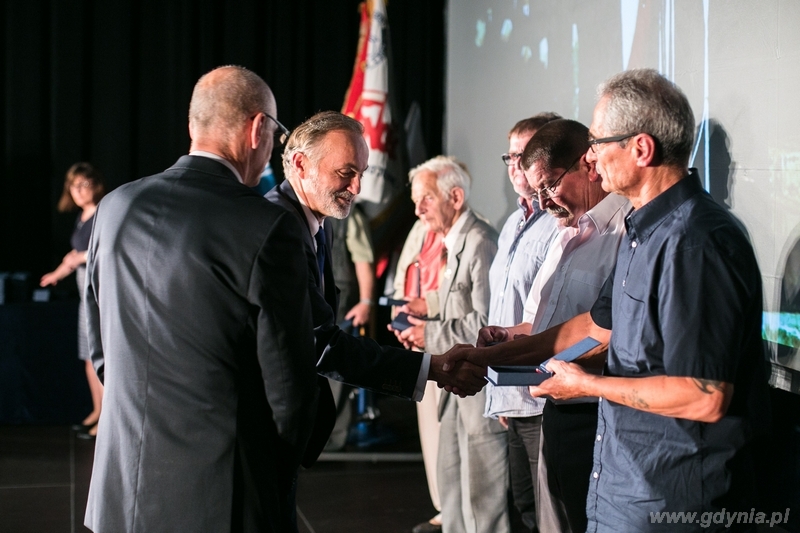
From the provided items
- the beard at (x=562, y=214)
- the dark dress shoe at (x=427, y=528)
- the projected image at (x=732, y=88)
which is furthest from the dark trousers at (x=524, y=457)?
the projected image at (x=732, y=88)

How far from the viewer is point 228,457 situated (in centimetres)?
159

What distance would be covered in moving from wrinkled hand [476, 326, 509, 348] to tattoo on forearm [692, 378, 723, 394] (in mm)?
1088

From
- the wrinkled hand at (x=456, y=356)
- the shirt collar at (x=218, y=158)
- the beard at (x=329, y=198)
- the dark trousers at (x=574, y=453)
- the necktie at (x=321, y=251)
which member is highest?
the shirt collar at (x=218, y=158)

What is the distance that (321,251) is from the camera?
93.5 inches

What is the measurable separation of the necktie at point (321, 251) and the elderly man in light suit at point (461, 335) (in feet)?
2.89

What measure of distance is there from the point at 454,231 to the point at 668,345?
1951 millimetres

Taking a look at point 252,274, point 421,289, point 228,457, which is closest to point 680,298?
point 252,274

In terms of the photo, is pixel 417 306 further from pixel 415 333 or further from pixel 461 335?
pixel 461 335

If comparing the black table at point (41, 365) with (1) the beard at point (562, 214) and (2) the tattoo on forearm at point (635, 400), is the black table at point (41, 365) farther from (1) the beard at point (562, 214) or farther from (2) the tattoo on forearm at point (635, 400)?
(2) the tattoo on forearm at point (635, 400)

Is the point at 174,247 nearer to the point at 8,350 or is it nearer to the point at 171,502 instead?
the point at 171,502

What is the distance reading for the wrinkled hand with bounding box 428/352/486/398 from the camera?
2393mm

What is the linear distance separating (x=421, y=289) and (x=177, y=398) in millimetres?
2226

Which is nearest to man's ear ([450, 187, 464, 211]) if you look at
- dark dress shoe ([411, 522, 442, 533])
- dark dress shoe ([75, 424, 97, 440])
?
dark dress shoe ([411, 522, 442, 533])

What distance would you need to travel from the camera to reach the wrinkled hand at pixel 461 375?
7.85 ft
